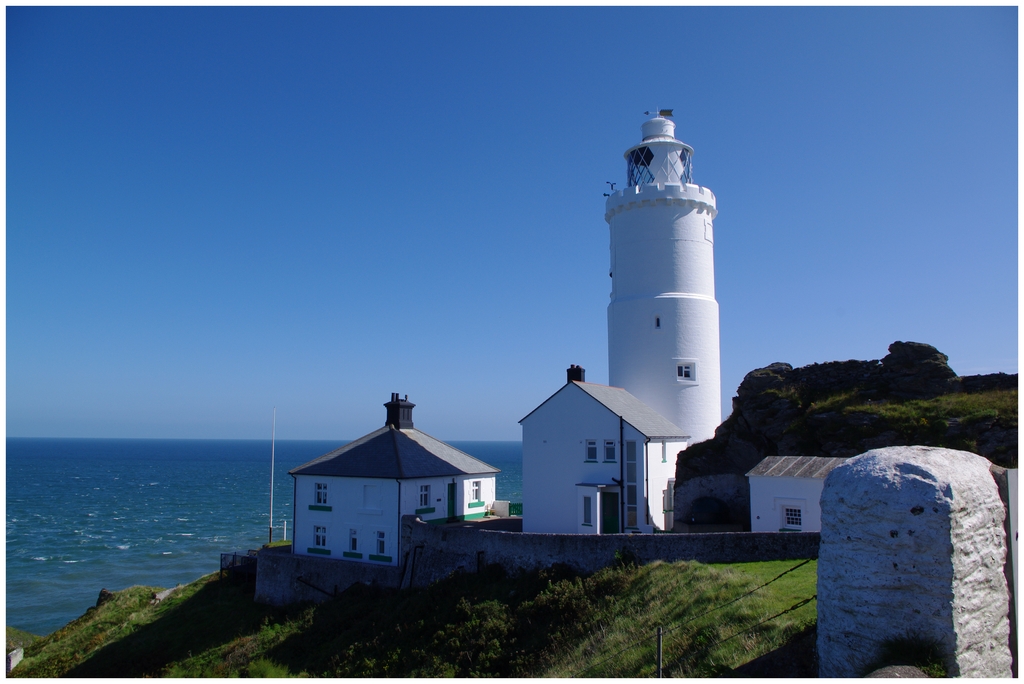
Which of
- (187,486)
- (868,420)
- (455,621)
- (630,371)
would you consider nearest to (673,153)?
(630,371)

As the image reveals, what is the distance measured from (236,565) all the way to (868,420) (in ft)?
85.9

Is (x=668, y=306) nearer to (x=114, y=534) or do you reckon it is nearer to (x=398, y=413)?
(x=398, y=413)

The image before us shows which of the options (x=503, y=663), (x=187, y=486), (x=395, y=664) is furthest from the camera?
(x=187, y=486)

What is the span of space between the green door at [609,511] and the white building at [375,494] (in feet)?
23.8

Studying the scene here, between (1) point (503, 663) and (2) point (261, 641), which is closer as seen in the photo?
(1) point (503, 663)

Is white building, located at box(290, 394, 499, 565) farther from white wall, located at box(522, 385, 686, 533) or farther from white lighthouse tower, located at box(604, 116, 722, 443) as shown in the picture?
white lighthouse tower, located at box(604, 116, 722, 443)

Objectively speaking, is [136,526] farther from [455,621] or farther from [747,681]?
[747,681]

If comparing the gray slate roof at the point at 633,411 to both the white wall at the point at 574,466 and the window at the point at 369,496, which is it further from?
the window at the point at 369,496

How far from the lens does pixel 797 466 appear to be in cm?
2030

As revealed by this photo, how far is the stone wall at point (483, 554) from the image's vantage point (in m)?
17.4

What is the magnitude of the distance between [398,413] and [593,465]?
10.2 metres

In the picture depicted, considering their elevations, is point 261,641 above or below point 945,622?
below

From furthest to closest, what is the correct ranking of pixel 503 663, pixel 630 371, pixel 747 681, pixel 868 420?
pixel 630 371 → pixel 868 420 → pixel 503 663 → pixel 747 681

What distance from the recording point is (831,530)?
9.56m
